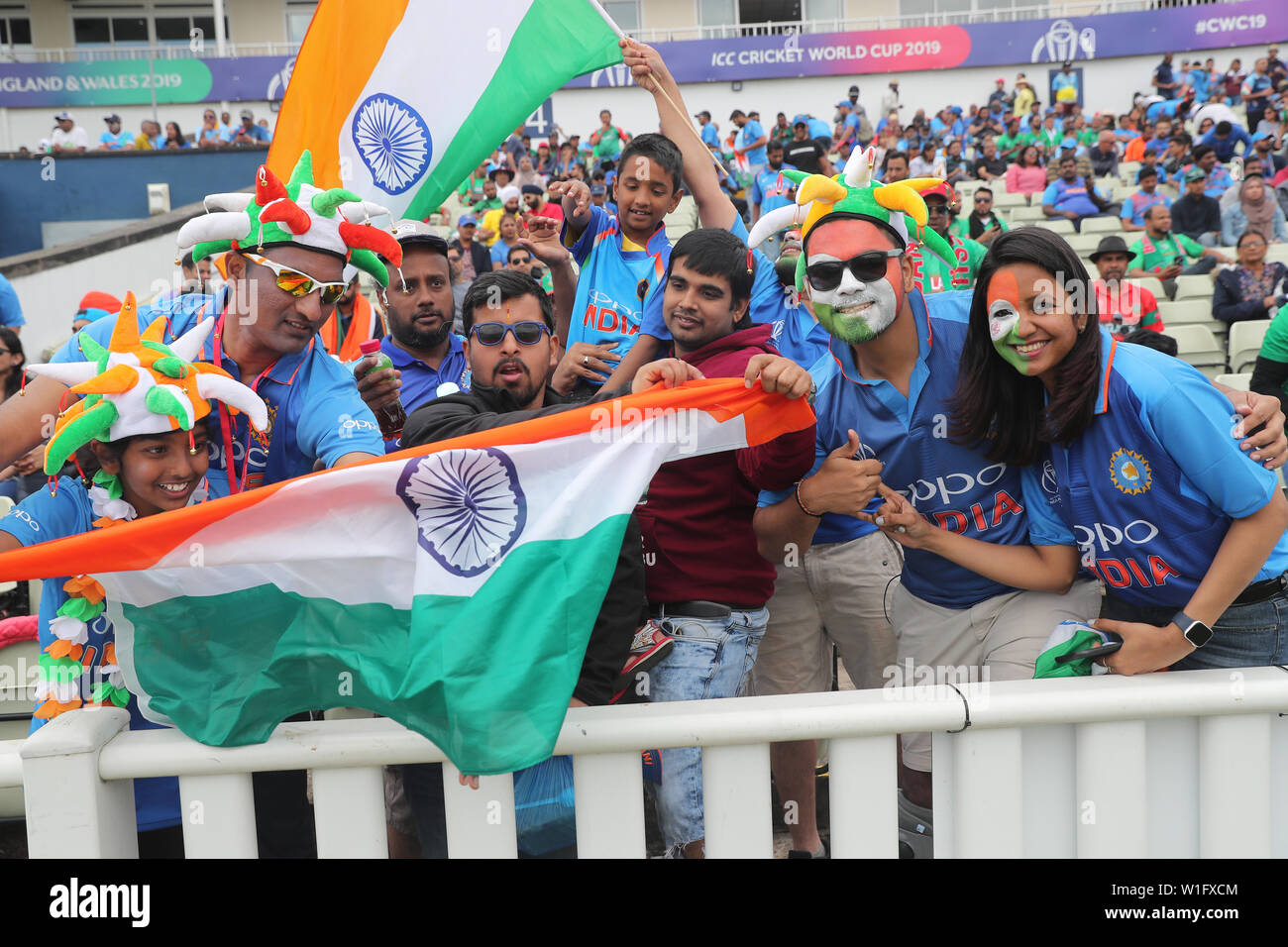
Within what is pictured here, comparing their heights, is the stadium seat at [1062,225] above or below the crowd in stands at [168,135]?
below

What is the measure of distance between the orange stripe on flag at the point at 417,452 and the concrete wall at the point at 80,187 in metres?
15.6

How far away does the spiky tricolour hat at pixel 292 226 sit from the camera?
3.13 meters

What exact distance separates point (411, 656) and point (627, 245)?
260cm

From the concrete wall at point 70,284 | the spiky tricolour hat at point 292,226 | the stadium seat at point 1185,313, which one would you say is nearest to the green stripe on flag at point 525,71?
the spiky tricolour hat at point 292,226

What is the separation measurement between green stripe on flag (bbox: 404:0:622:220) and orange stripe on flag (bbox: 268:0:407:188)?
401mm

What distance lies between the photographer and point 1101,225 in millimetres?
14047

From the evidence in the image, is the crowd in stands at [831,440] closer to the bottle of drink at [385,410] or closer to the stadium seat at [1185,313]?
the bottle of drink at [385,410]

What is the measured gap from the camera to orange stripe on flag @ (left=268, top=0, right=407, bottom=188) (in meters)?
4.24

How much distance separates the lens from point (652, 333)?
3697mm

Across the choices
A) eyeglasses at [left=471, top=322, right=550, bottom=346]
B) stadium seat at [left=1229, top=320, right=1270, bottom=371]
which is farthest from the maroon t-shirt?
stadium seat at [left=1229, top=320, right=1270, bottom=371]

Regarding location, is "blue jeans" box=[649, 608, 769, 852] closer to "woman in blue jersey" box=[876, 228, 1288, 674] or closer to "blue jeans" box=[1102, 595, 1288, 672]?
"woman in blue jersey" box=[876, 228, 1288, 674]

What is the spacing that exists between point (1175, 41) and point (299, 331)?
31.7 m

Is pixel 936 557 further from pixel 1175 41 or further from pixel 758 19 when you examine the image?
pixel 758 19
